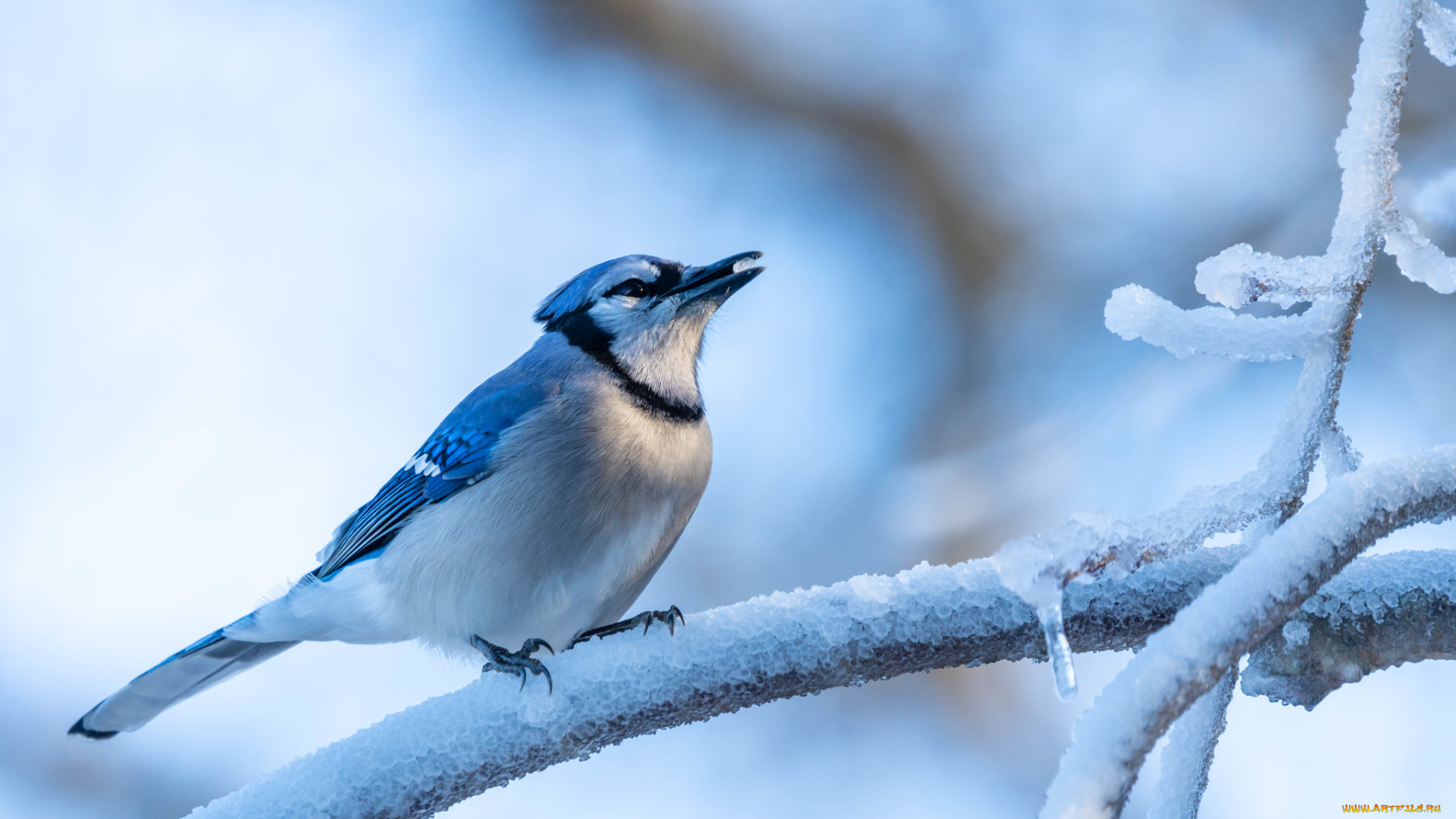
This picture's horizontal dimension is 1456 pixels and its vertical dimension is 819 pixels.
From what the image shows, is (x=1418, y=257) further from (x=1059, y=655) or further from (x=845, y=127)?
(x=845, y=127)

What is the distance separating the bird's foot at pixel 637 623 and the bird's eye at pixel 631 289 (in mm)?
401

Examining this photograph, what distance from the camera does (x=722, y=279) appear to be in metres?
→ 1.06

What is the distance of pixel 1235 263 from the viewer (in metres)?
0.48

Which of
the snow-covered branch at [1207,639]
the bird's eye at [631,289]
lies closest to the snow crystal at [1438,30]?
the snow-covered branch at [1207,639]

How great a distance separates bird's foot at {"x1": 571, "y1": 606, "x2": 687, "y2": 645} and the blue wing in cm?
20

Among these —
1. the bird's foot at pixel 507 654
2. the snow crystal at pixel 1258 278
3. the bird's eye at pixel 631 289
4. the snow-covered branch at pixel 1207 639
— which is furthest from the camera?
the bird's eye at pixel 631 289

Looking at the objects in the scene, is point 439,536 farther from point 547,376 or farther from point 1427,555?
point 1427,555

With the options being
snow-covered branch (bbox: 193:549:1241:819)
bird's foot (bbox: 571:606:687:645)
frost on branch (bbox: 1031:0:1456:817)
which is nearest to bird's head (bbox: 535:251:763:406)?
bird's foot (bbox: 571:606:687:645)

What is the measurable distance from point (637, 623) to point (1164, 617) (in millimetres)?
499

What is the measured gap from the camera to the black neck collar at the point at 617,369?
97cm

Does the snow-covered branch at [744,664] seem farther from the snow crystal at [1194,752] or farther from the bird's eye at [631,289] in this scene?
the bird's eye at [631,289]

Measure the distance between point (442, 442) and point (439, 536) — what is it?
0.17 metres

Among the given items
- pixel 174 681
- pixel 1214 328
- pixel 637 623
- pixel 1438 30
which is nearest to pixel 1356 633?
pixel 1214 328

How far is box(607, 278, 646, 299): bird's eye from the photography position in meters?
1.09
